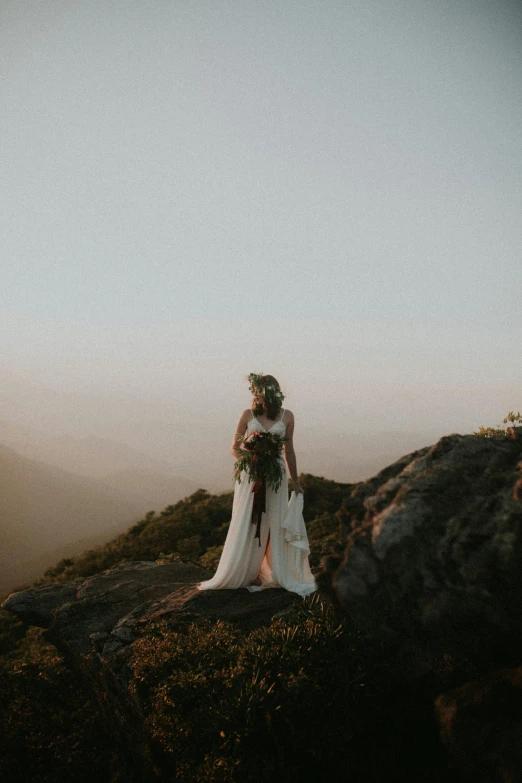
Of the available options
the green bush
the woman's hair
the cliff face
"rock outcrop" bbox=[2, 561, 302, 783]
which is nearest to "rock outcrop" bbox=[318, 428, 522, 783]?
the cliff face

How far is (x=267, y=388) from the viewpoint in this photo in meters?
8.59

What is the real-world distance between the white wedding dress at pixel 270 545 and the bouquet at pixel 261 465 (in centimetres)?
16

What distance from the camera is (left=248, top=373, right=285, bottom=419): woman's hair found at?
8.58 m

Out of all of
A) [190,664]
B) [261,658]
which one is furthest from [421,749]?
[190,664]

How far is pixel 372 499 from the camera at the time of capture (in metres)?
3.80

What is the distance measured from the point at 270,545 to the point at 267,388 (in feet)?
10.0

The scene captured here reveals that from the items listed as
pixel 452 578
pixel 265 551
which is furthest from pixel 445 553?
pixel 265 551

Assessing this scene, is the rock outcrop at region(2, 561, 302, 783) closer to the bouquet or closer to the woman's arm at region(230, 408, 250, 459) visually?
the bouquet

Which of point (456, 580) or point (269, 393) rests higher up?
point (269, 393)

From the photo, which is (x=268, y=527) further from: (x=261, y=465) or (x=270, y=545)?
(x=261, y=465)

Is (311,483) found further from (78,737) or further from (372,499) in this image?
(372,499)

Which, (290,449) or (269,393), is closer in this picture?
(269,393)

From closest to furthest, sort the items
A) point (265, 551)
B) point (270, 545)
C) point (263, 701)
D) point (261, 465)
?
point (263, 701), point (261, 465), point (270, 545), point (265, 551)

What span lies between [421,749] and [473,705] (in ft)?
1.97
